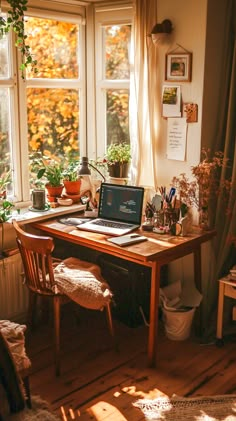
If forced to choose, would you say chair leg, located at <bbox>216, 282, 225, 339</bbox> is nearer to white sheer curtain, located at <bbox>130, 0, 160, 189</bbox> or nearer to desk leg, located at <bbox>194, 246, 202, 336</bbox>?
desk leg, located at <bbox>194, 246, 202, 336</bbox>

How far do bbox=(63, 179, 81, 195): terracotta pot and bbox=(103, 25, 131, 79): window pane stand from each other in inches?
33.6

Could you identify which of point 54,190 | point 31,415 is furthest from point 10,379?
point 54,190

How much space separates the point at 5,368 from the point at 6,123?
1922 mm

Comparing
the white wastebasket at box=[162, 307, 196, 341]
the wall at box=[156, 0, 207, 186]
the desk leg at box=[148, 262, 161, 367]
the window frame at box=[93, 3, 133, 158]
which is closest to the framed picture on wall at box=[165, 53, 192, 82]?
the wall at box=[156, 0, 207, 186]

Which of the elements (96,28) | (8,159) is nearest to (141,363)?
(8,159)

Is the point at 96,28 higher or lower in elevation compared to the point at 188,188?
higher

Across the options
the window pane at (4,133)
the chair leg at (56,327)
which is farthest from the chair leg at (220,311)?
the window pane at (4,133)

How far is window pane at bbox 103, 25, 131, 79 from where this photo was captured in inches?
148

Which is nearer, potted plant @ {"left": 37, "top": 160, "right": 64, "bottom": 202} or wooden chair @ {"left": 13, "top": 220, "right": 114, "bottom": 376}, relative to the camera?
wooden chair @ {"left": 13, "top": 220, "right": 114, "bottom": 376}

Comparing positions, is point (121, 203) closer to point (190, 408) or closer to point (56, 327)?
point (56, 327)

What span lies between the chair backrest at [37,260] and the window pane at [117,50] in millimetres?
1468

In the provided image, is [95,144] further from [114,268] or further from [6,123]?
[114,268]

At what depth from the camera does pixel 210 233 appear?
3287mm

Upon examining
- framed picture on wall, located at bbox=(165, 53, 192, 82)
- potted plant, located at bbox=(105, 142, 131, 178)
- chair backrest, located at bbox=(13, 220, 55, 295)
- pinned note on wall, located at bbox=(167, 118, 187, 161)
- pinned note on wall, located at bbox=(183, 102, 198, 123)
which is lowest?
chair backrest, located at bbox=(13, 220, 55, 295)
